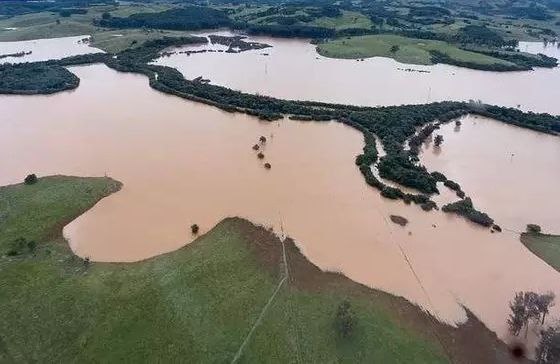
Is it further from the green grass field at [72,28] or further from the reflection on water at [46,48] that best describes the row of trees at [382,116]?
the green grass field at [72,28]

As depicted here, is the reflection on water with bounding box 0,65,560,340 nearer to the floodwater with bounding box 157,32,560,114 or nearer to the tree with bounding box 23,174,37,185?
the tree with bounding box 23,174,37,185

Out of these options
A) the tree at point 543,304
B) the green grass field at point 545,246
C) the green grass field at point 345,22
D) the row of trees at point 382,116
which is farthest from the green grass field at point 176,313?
the green grass field at point 345,22

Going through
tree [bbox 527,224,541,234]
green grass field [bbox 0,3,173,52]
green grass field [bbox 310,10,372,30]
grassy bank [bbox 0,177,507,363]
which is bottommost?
grassy bank [bbox 0,177,507,363]

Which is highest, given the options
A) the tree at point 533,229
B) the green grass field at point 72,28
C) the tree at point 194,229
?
the green grass field at point 72,28

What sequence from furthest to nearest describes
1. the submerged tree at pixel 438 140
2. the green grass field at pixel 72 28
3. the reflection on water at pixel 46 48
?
the green grass field at pixel 72 28 < the reflection on water at pixel 46 48 < the submerged tree at pixel 438 140

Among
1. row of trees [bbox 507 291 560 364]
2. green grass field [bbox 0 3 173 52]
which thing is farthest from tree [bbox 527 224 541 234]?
green grass field [bbox 0 3 173 52]
